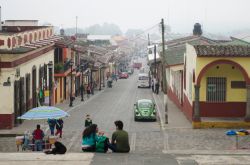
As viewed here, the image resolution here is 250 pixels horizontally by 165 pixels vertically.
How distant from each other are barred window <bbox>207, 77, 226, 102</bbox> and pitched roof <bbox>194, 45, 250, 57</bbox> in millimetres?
2156

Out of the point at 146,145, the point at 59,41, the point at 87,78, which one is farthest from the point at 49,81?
the point at 87,78

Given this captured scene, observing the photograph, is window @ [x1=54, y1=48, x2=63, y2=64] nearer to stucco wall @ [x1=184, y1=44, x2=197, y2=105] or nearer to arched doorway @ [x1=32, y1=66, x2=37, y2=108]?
arched doorway @ [x1=32, y1=66, x2=37, y2=108]

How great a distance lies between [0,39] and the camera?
3541 cm

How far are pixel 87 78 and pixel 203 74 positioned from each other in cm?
4311

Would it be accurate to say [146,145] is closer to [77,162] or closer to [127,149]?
[127,149]

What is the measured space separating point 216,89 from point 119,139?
1452cm

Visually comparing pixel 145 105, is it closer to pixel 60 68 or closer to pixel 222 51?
pixel 222 51

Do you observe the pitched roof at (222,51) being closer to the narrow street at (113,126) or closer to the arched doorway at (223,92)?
the arched doorway at (223,92)

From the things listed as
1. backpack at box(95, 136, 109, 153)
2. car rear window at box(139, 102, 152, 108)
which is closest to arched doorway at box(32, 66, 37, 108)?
car rear window at box(139, 102, 152, 108)

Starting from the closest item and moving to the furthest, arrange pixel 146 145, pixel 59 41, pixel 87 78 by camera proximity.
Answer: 1. pixel 146 145
2. pixel 59 41
3. pixel 87 78

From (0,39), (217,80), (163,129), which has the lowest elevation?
(163,129)

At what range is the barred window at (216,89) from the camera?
34.0m

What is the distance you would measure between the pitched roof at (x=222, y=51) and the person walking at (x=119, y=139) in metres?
12.4

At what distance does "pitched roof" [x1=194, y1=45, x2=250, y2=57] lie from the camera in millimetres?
32031
